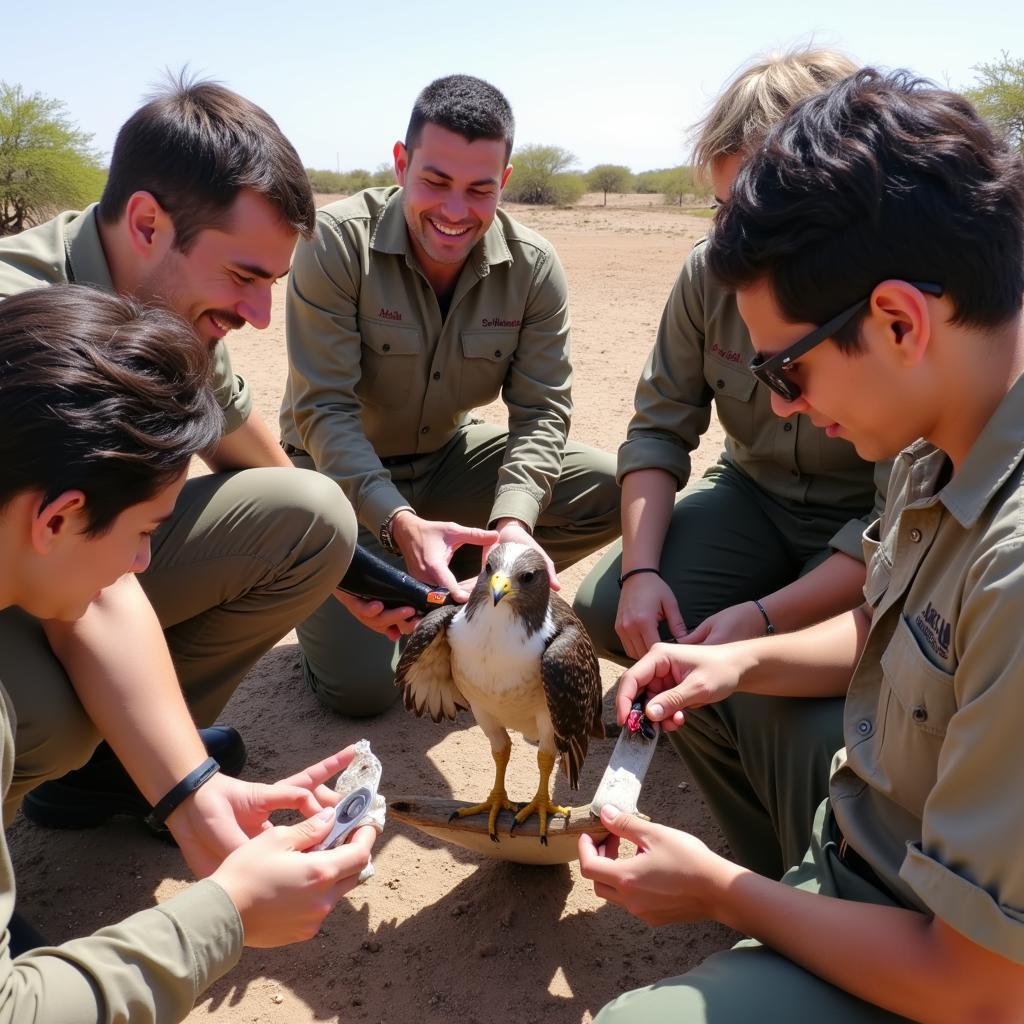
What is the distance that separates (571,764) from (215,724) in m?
2.01

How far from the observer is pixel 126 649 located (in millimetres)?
3080

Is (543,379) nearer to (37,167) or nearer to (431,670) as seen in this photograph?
(431,670)

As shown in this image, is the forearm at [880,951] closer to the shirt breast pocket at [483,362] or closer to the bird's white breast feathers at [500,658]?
the bird's white breast feathers at [500,658]

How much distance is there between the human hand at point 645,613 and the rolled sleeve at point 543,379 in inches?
44.2

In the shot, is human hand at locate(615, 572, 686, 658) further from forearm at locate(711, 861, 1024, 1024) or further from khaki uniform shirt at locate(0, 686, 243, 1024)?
khaki uniform shirt at locate(0, 686, 243, 1024)

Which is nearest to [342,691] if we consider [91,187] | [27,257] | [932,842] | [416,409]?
[416,409]

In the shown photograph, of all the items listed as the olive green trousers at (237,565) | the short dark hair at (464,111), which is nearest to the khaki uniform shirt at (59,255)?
the olive green trousers at (237,565)

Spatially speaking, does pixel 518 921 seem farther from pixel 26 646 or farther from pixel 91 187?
pixel 91 187

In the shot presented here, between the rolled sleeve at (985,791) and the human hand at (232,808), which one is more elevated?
the rolled sleeve at (985,791)

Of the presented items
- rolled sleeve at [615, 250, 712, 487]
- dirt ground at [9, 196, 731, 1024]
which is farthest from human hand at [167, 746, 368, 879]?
rolled sleeve at [615, 250, 712, 487]

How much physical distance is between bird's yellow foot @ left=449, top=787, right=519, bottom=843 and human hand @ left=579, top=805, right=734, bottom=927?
846 millimetres

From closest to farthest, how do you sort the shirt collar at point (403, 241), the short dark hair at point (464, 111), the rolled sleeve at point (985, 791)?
the rolled sleeve at point (985, 791), the short dark hair at point (464, 111), the shirt collar at point (403, 241)

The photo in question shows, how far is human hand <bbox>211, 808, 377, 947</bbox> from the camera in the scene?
92.1 inches

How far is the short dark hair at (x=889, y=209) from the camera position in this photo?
210 centimetres
